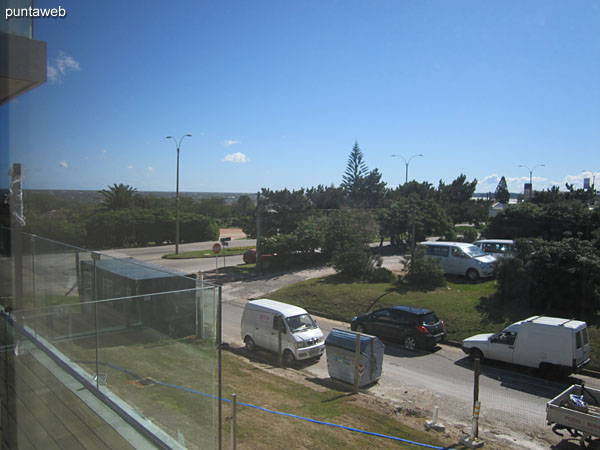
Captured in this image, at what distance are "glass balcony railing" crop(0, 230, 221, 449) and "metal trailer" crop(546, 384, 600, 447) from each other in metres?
6.67

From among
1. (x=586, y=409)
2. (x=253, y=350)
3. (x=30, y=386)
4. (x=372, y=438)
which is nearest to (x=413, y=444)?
(x=372, y=438)

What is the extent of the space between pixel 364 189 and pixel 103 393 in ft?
293

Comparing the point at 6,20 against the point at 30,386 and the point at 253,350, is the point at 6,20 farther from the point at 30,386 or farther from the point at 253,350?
the point at 253,350

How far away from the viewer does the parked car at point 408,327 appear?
1350cm

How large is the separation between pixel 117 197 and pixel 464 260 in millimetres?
34328

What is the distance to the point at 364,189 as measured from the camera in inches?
3642

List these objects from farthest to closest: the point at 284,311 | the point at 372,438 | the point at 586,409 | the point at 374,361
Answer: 1. the point at 284,311
2. the point at 374,361
3. the point at 586,409
4. the point at 372,438

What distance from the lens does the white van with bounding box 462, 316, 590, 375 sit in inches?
427

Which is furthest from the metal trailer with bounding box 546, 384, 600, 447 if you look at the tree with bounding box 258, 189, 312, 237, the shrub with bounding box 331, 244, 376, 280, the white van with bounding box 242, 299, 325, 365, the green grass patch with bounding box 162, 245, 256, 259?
the green grass patch with bounding box 162, 245, 256, 259

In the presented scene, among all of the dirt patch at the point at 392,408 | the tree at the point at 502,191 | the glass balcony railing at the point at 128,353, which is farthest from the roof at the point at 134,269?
the tree at the point at 502,191

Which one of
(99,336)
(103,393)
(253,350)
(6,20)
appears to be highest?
(6,20)

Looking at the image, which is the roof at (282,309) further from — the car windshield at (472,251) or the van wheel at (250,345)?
the car windshield at (472,251)

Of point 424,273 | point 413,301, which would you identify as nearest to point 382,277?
point 424,273

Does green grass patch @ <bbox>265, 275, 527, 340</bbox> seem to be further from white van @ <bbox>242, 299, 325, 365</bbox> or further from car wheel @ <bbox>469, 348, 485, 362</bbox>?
white van @ <bbox>242, 299, 325, 365</bbox>
